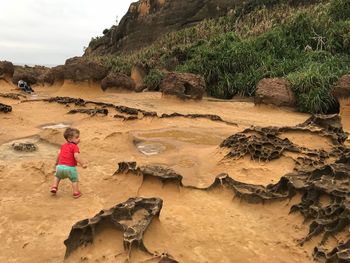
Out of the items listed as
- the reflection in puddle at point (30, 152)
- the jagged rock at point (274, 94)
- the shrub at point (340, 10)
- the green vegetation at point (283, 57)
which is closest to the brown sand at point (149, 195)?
the reflection in puddle at point (30, 152)

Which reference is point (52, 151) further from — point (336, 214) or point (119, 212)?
point (336, 214)

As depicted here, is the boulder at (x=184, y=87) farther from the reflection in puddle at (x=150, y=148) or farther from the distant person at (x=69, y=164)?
the distant person at (x=69, y=164)

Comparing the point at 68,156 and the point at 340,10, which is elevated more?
the point at 340,10

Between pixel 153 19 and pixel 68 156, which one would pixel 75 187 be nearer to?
pixel 68 156

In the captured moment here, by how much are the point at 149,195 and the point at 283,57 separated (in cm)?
1359

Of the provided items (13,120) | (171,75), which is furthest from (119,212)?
(171,75)

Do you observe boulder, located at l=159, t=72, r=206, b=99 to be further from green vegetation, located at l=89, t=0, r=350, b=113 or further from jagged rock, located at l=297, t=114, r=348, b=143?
jagged rock, located at l=297, t=114, r=348, b=143

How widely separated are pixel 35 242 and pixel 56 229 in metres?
0.29

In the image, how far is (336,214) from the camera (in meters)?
3.80

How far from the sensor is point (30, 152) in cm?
662

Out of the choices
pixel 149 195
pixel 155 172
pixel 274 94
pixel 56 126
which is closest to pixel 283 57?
pixel 274 94

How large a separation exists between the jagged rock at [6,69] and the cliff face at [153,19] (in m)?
12.2

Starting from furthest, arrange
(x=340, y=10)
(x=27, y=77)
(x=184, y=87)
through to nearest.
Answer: (x=27, y=77) → (x=340, y=10) → (x=184, y=87)

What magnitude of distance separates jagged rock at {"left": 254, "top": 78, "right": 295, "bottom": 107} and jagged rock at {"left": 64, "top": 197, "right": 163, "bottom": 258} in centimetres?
986
